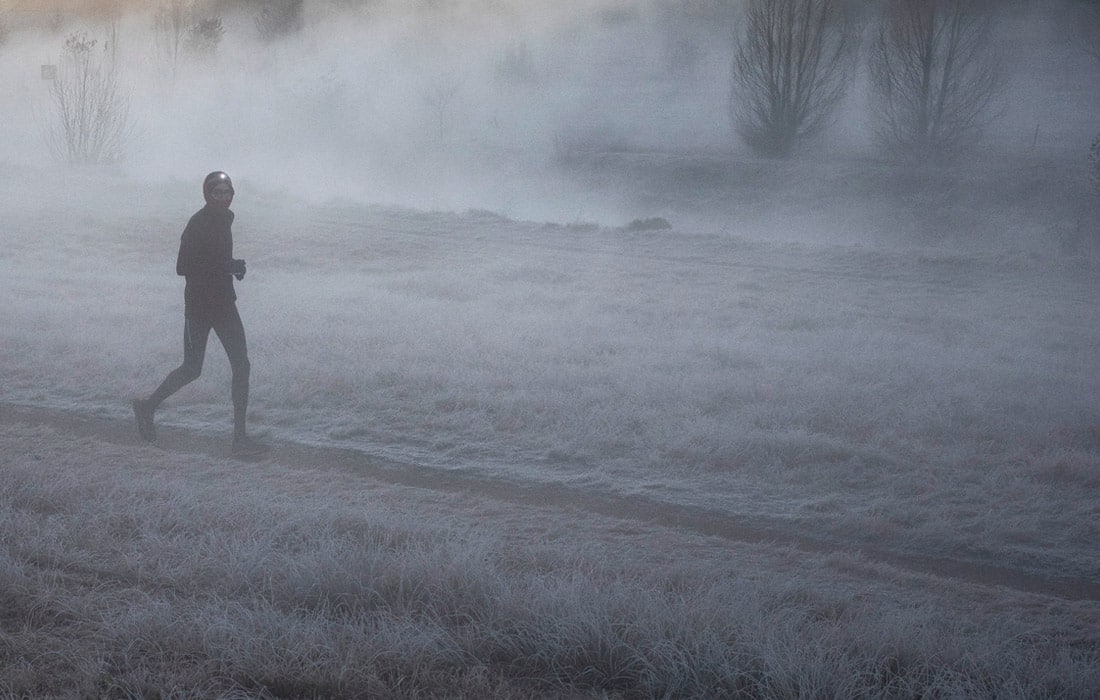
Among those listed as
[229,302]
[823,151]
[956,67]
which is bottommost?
[229,302]

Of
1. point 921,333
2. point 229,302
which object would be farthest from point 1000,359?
point 229,302

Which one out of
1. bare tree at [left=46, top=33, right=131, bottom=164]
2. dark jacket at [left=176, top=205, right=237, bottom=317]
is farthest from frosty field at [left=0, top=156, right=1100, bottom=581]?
bare tree at [left=46, top=33, right=131, bottom=164]

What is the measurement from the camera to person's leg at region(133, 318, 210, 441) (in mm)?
6746

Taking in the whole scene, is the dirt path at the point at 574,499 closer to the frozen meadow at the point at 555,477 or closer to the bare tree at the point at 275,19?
the frozen meadow at the point at 555,477

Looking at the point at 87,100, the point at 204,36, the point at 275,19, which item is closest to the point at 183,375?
the point at 87,100

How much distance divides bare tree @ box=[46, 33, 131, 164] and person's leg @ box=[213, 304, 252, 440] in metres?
34.2

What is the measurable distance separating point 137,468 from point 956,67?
4523 cm

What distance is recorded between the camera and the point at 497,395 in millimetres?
8445

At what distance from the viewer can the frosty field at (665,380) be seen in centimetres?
626

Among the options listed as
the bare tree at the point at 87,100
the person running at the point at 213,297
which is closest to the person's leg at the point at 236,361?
the person running at the point at 213,297

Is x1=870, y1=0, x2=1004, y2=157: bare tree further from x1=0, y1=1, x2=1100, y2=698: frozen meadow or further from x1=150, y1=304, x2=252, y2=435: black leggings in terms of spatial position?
x1=150, y1=304, x2=252, y2=435: black leggings

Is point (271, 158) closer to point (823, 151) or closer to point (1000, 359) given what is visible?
point (823, 151)

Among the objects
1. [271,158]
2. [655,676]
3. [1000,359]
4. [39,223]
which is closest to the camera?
[655,676]

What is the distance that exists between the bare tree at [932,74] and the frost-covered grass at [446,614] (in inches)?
1700
